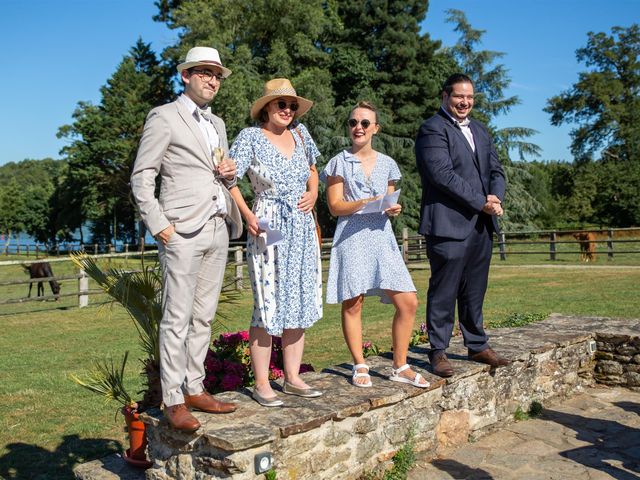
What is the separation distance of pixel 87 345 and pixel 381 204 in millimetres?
7570

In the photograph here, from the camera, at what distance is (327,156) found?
2956 centimetres

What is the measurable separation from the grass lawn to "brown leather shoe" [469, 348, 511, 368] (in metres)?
2.26

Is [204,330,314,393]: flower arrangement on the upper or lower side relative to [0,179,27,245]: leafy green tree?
lower

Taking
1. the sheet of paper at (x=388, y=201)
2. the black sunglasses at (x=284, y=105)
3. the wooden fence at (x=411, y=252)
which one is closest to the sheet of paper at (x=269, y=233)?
the black sunglasses at (x=284, y=105)

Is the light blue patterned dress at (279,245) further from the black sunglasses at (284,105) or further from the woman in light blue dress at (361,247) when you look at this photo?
the woman in light blue dress at (361,247)

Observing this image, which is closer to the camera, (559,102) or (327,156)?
(327,156)

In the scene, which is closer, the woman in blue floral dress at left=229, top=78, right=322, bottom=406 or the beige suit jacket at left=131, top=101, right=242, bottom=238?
the beige suit jacket at left=131, top=101, right=242, bottom=238

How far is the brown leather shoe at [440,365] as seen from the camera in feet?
15.1

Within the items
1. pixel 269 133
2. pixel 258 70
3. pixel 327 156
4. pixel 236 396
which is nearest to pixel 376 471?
pixel 236 396

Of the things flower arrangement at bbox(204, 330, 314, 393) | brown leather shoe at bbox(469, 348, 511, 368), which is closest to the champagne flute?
flower arrangement at bbox(204, 330, 314, 393)

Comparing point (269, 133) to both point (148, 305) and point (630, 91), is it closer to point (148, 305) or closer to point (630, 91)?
point (148, 305)

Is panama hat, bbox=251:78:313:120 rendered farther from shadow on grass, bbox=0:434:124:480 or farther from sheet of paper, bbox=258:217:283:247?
shadow on grass, bbox=0:434:124:480

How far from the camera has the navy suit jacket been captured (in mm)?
4562

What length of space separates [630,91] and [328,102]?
2360 cm
